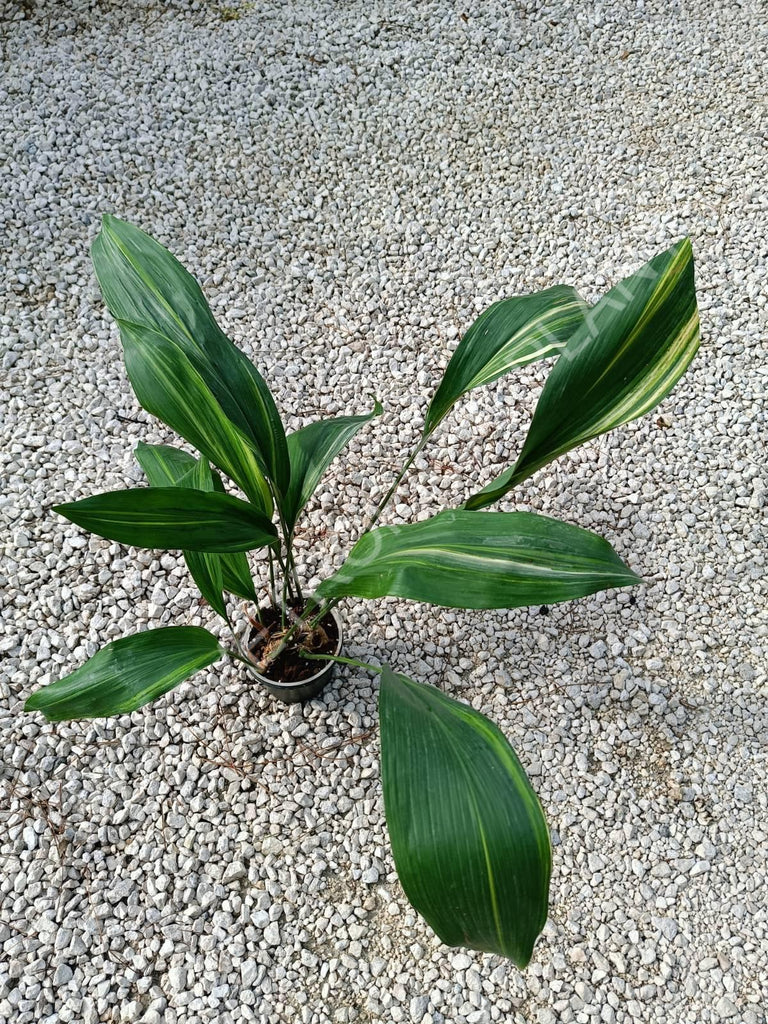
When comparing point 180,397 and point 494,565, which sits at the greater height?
point 180,397

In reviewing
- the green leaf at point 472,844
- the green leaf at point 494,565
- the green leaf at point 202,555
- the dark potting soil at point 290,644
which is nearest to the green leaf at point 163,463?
the green leaf at point 202,555

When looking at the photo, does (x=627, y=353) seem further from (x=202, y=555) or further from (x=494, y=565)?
(x=202, y=555)

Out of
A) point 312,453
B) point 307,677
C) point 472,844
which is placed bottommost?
point 307,677

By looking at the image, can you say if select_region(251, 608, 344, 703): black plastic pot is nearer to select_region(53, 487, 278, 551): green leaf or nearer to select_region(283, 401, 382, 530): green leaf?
select_region(283, 401, 382, 530): green leaf

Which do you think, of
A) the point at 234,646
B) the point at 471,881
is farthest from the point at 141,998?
the point at 471,881

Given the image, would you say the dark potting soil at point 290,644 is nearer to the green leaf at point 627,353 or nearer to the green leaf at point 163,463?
the green leaf at point 163,463

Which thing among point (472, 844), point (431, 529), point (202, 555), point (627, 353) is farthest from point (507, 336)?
point (472, 844)
